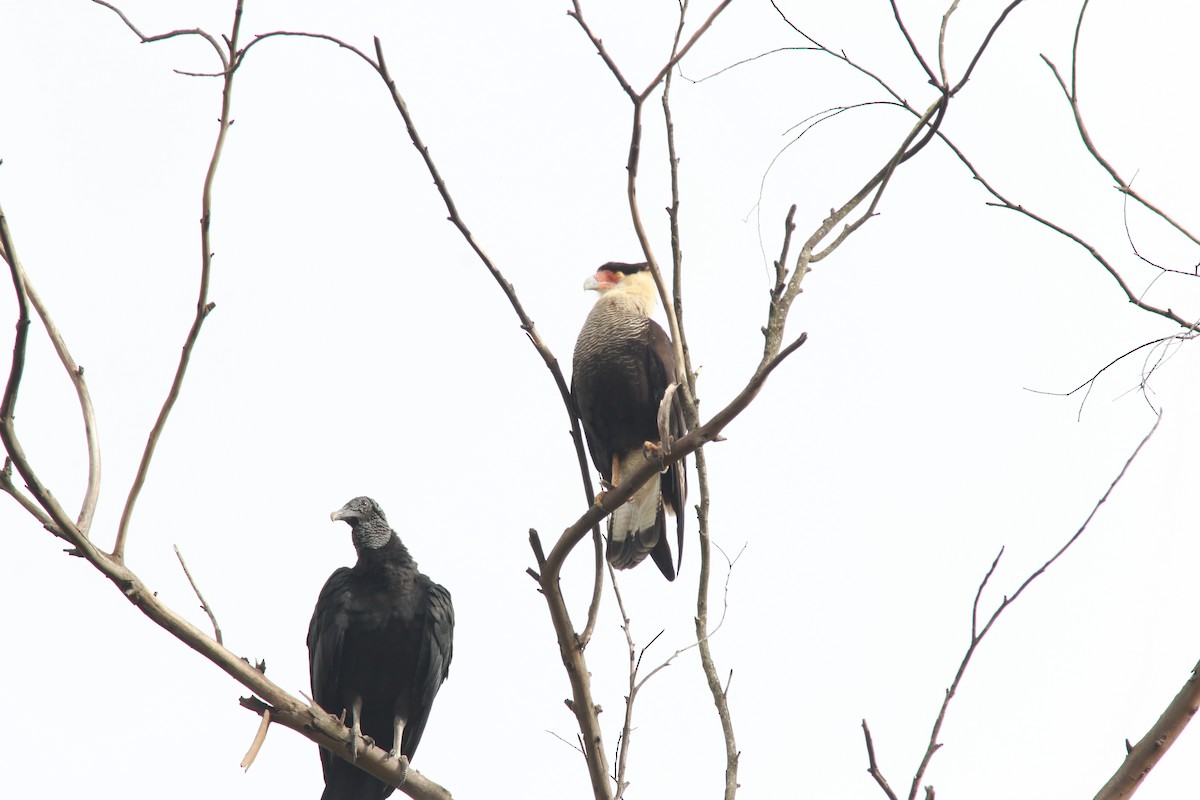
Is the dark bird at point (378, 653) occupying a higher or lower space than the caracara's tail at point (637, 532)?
lower

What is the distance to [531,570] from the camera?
10.2 feet

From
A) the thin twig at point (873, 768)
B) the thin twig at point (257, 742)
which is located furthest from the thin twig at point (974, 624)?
the thin twig at point (257, 742)

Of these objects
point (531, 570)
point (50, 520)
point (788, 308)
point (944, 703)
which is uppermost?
point (788, 308)

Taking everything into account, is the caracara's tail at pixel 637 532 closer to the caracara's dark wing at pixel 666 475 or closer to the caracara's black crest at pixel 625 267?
the caracara's dark wing at pixel 666 475

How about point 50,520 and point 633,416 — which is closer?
point 50,520

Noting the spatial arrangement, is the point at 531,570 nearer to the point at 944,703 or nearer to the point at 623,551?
the point at 944,703

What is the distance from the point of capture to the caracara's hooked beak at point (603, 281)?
6152 millimetres

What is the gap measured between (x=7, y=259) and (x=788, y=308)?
180 centimetres

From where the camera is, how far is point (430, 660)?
17.2 feet

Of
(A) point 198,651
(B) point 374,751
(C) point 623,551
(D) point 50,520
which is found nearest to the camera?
(D) point 50,520

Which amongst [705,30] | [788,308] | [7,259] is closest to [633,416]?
[788,308]

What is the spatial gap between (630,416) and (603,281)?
3.54 ft

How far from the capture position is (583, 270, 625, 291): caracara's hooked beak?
6.15 m

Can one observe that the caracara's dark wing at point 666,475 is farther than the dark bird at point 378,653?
Yes
